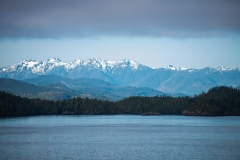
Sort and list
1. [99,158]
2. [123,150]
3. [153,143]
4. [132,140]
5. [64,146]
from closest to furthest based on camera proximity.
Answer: [99,158]
[123,150]
[64,146]
[153,143]
[132,140]

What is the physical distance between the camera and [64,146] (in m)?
87.1

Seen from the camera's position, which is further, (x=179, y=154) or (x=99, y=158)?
(x=179, y=154)

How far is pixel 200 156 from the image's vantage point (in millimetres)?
72625

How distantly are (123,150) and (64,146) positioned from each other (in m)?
13.5

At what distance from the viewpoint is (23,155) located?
243 feet

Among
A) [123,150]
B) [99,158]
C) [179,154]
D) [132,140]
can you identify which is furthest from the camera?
[132,140]

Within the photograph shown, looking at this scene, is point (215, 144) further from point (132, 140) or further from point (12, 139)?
point (12, 139)

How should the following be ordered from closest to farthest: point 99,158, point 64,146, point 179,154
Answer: point 99,158, point 179,154, point 64,146

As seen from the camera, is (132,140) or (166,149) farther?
(132,140)

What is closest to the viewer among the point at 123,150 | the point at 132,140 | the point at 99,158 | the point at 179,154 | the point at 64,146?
the point at 99,158

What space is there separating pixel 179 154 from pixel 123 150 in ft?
36.7

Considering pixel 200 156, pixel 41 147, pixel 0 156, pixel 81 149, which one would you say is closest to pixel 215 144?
pixel 200 156

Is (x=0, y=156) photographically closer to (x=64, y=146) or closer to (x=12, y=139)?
(x=64, y=146)

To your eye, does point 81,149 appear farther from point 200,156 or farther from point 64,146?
point 200,156
